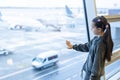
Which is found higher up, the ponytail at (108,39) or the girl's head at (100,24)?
the girl's head at (100,24)

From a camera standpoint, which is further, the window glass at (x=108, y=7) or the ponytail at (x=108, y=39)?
the window glass at (x=108, y=7)

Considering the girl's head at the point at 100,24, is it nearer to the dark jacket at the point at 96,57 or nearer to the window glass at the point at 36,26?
the dark jacket at the point at 96,57

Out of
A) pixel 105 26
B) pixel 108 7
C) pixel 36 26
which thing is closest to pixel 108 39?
pixel 105 26

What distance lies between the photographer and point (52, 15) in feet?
8.38

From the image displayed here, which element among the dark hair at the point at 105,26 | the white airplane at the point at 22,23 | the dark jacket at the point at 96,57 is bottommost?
the dark jacket at the point at 96,57

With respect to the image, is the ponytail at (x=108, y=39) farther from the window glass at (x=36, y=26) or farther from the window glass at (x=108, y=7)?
the window glass at (x=108, y=7)

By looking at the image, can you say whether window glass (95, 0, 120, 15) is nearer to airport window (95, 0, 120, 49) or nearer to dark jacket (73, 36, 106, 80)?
airport window (95, 0, 120, 49)

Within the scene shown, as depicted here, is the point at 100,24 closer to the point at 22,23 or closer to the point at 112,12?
the point at 22,23

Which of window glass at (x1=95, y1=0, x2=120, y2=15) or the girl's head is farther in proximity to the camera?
window glass at (x1=95, y1=0, x2=120, y2=15)

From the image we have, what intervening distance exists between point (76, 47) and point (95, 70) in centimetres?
34

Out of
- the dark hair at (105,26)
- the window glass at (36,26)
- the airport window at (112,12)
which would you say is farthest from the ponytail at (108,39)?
the airport window at (112,12)

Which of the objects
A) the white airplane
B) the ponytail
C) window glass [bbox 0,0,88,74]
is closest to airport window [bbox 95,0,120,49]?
window glass [bbox 0,0,88,74]

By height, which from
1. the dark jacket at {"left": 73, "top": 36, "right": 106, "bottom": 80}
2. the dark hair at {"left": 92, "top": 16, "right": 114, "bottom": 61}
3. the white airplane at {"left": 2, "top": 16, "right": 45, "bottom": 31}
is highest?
the white airplane at {"left": 2, "top": 16, "right": 45, "bottom": 31}

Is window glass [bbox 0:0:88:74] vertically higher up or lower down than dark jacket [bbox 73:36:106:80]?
higher up
